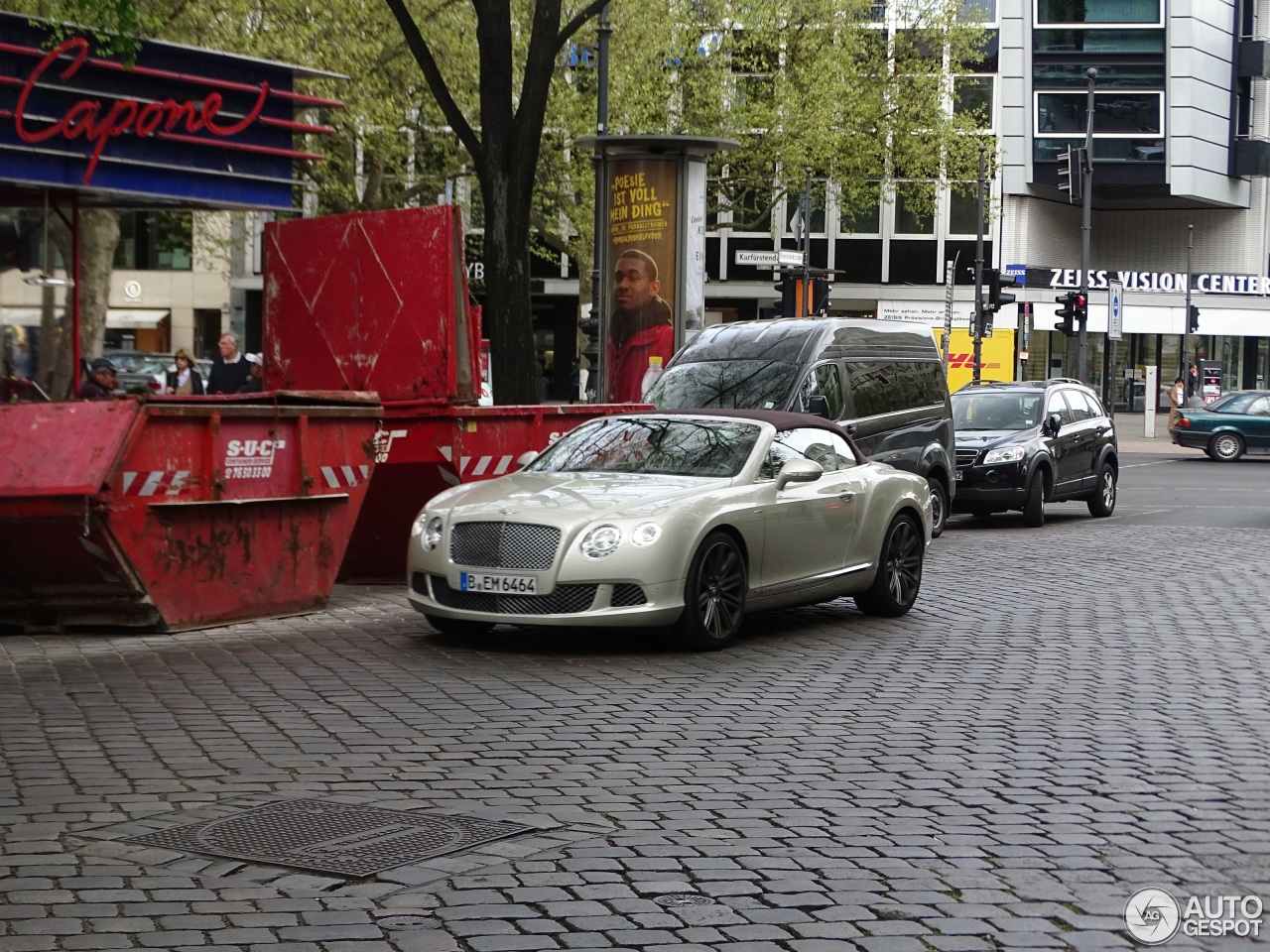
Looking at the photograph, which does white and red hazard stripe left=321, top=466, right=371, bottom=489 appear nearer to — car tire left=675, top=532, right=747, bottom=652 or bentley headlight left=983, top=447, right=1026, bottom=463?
car tire left=675, top=532, right=747, bottom=652

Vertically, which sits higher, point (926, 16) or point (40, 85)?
point (926, 16)

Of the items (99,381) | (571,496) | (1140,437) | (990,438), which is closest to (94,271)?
(99,381)

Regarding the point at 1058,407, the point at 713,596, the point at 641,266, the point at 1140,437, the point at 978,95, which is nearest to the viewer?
the point at 713,596

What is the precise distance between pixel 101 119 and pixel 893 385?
8349mm

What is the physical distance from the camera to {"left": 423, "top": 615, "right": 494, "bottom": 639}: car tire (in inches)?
422

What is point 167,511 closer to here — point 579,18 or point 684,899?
point 684,899

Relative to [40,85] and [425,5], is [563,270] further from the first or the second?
[40,85]

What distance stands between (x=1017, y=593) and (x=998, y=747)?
6.72 meters

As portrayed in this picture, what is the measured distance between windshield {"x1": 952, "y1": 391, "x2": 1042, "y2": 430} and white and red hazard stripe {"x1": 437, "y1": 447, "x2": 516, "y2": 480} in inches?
357

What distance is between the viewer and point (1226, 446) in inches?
1587

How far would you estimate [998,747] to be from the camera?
773 cm

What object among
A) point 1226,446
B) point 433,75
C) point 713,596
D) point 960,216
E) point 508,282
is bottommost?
point 1226,446

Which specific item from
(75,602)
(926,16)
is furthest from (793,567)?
(926,16)

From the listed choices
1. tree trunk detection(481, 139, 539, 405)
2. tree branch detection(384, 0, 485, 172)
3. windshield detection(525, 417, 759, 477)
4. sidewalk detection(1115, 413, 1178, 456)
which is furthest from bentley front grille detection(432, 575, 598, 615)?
sidewalk detection(1115, 413, 1178, 456)
